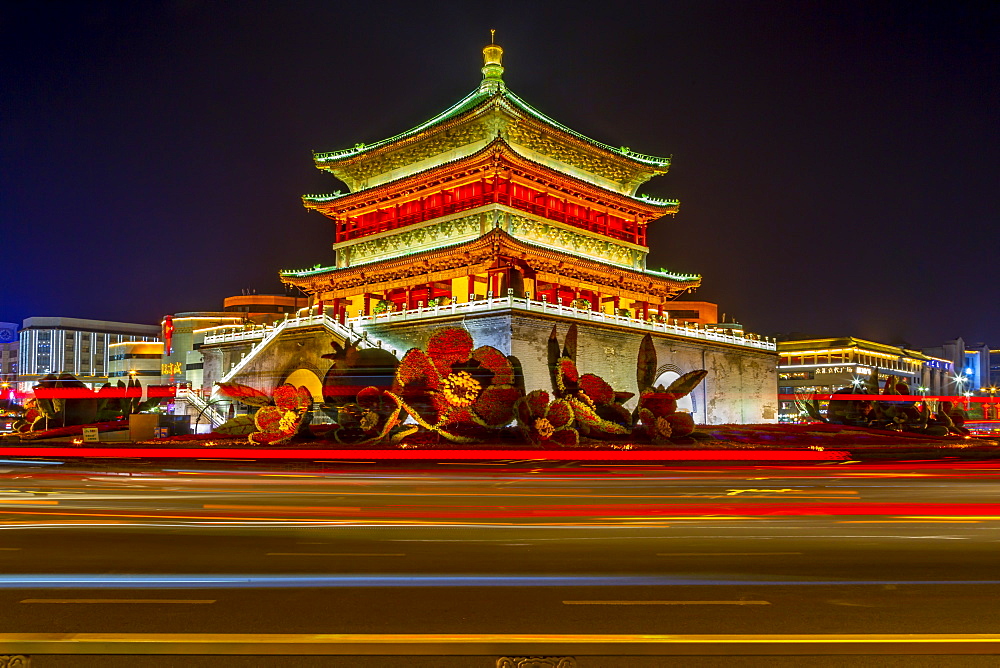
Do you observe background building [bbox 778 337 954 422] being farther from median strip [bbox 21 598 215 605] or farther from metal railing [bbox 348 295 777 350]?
median strip [bbox 21 598 215 605]

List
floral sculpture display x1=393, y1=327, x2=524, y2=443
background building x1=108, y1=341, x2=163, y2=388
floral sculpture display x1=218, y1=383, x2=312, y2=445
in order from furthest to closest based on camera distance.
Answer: background building x1=108, y1=341, x2=163, y2=388 → floral sculpture display x1=218, y1=383, x2=312, y2=445 → floral sculpture display x1=393, y1=327, x2=524, y2=443

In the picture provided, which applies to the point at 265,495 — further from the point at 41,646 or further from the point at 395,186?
the point at 395,186

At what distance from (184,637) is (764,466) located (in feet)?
50.5

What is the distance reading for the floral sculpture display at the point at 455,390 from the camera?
19.4 m

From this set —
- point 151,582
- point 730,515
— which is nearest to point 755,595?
point 730,515

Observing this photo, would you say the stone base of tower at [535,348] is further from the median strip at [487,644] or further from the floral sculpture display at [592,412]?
the median strip at [487,644]

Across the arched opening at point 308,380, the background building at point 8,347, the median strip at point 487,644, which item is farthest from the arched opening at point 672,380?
the background building at point 8,347

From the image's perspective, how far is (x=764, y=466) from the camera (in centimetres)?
1767

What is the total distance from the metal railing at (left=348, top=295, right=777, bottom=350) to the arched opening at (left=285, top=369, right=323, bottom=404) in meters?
2.89

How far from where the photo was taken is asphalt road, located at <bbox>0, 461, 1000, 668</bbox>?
4.72m

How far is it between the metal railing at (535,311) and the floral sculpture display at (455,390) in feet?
26.0

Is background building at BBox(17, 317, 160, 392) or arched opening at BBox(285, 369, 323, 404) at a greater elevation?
background building at BBox(17, 317, 160, 392)

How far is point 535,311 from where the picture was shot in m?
27.9

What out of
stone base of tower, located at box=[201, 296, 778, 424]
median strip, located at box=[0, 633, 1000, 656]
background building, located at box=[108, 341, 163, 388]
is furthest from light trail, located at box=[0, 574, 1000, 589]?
background building, located at box=[108, 341, 163, 388]
